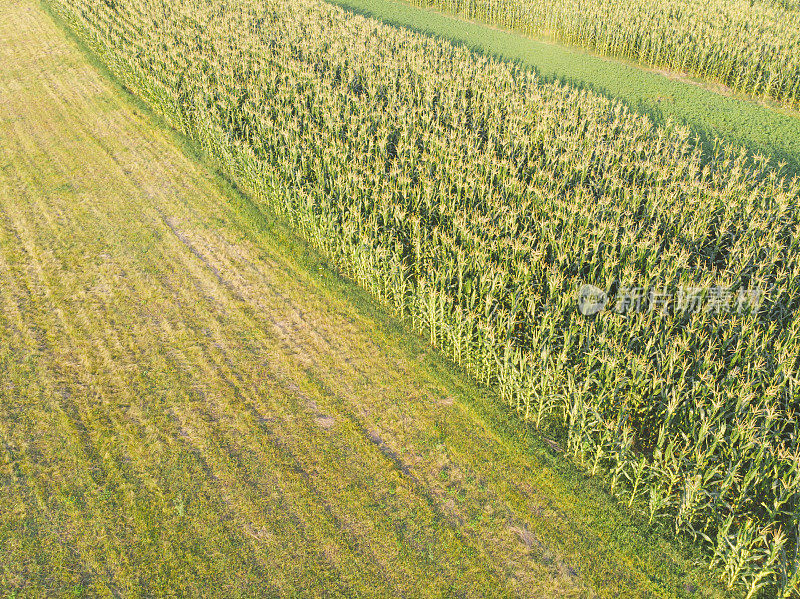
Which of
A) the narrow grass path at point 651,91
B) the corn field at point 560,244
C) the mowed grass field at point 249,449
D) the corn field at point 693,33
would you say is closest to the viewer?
the mowed grass field at point 249,449

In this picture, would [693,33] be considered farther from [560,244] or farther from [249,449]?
[249,449]

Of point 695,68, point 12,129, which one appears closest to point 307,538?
point 12,129

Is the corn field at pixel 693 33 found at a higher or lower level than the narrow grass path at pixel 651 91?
higher

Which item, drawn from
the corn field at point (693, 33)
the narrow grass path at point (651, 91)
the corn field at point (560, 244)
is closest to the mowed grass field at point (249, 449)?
the corn field at point (560, 244)

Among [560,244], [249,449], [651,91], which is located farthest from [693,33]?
[249,449]

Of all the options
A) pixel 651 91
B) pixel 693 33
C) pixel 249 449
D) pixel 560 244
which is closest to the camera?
pixel 249 449

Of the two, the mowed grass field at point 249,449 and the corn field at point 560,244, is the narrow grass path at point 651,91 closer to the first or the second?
the corn field at point 560,244
